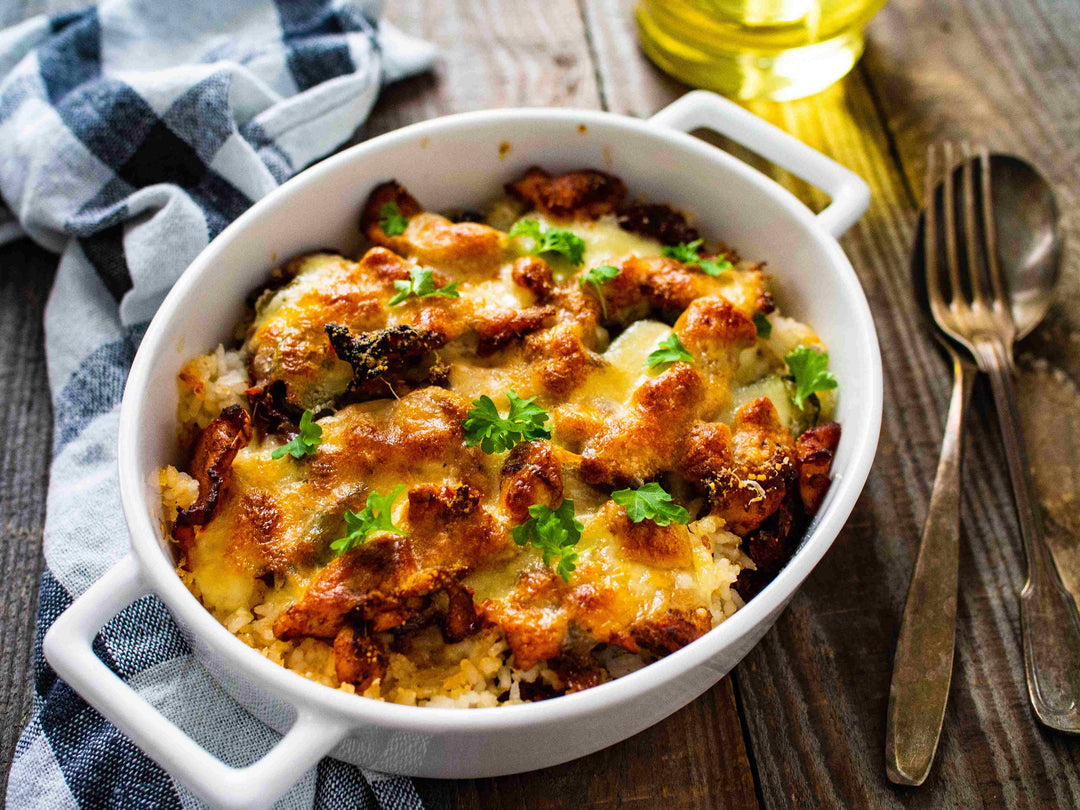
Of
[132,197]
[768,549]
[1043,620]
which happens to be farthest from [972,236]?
[132,197]

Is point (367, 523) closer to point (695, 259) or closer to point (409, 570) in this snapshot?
point (409, 570)

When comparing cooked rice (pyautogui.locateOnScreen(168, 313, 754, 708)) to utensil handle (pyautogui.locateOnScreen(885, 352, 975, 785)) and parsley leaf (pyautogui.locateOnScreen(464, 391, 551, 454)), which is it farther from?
utensil handle (pyautogui.locateOnScreen(885, 352, 975, 785))

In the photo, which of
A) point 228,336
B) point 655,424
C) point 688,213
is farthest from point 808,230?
point 228,336

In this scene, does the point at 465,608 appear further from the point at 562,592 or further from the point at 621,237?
the point at 621,237

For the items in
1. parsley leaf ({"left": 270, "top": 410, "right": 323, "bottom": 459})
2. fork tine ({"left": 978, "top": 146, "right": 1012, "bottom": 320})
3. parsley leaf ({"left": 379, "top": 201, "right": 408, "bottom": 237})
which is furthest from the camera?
fork tine ({"left": 978, "top": 146, "right": 1012, "bottom": 320})

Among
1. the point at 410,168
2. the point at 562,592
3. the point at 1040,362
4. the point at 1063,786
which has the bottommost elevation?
the point at 1063,786

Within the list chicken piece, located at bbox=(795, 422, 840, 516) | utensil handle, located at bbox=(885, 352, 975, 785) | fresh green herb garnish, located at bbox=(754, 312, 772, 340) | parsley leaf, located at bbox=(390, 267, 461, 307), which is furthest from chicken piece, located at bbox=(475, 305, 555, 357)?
utensil handle, located at bbox=(885, 352, 975, 785)

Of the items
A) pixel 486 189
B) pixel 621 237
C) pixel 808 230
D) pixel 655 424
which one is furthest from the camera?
pixel 486 189
